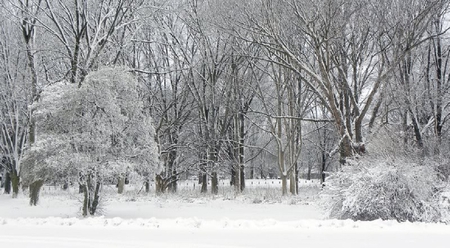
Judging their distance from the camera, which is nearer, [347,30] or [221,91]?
[347,30]

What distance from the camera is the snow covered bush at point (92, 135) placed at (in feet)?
39.3

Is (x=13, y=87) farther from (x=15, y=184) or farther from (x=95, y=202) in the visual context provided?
(x=95, y=202)

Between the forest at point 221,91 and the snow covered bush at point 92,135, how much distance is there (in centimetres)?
4

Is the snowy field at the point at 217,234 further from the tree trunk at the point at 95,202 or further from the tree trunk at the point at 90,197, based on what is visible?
the tree trunk at the point at 95,202

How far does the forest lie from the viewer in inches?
461

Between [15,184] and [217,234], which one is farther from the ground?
[15,184]

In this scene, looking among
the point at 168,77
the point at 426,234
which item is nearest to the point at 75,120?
the point at 426,234

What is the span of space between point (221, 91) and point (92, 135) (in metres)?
14.1

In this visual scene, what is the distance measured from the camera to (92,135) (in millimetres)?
12234

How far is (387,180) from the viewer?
1020cm

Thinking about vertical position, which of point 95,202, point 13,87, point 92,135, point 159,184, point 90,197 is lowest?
point 95,202

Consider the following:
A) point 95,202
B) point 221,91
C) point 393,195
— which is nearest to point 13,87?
point 221,91

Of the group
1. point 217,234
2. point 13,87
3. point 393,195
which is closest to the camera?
point 217,234

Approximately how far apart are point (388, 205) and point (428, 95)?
8.84 metres
